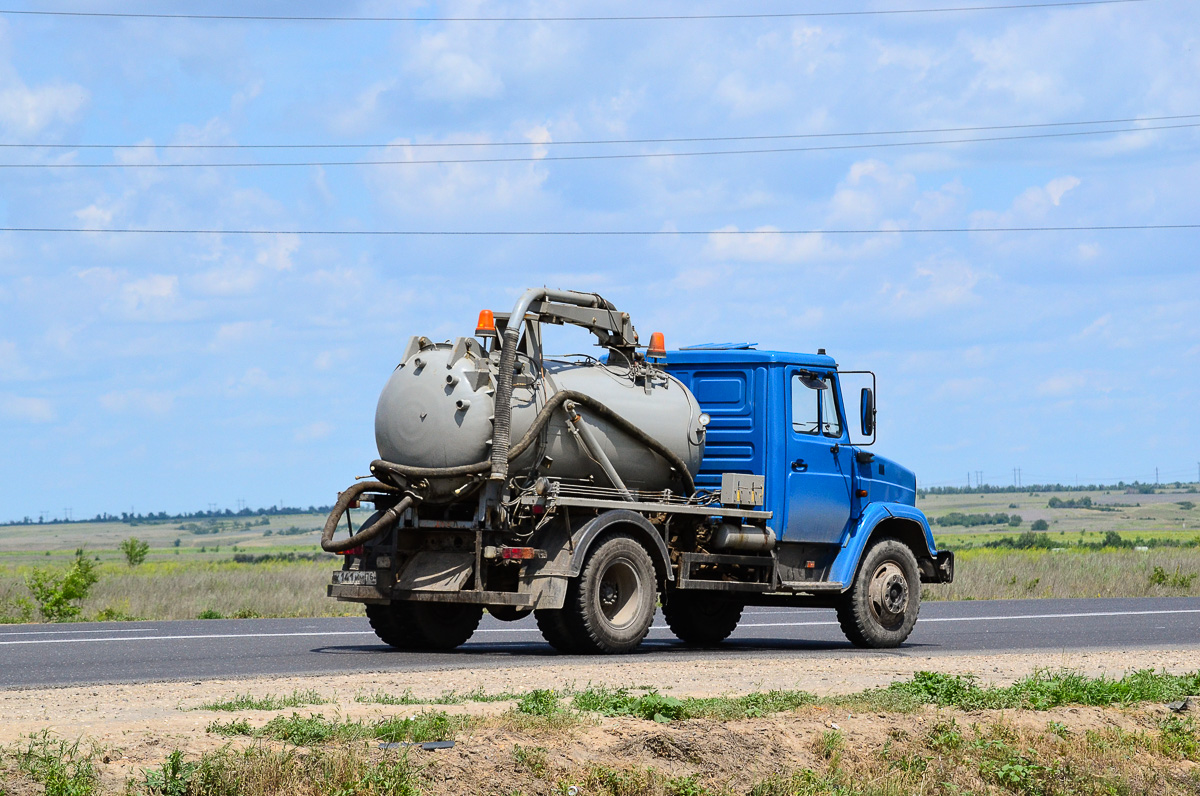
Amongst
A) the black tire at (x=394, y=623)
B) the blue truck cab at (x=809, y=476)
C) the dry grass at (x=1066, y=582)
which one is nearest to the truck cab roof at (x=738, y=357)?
the blue truck cab at (x=809, y=476)

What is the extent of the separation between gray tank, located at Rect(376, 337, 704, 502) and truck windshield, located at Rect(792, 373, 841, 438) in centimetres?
134

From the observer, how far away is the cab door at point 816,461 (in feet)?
54.4

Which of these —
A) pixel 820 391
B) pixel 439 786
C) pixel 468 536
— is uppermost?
pixel 820 391

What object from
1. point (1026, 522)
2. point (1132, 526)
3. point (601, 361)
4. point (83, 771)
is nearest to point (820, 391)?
point (601, 361)

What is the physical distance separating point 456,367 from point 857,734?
6.17 meters

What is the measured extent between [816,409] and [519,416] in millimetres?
3849

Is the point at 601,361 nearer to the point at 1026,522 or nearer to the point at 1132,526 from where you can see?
the point at 1132,526

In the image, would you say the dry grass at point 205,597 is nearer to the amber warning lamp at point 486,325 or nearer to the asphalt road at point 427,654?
the asphalt road at point 427,654

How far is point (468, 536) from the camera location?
15055mm

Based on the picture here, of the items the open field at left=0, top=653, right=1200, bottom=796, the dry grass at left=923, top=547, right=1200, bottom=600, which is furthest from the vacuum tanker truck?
the dry grass at left=923, top=547, right=1200, bottom=600

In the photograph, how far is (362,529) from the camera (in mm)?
15195

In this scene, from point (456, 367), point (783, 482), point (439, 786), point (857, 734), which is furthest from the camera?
point (783, 482)

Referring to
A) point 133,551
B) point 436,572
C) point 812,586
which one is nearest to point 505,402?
point 436,572

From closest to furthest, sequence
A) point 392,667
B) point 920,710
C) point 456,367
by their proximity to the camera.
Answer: point 920,710 < point 392,667 < point 456,367
